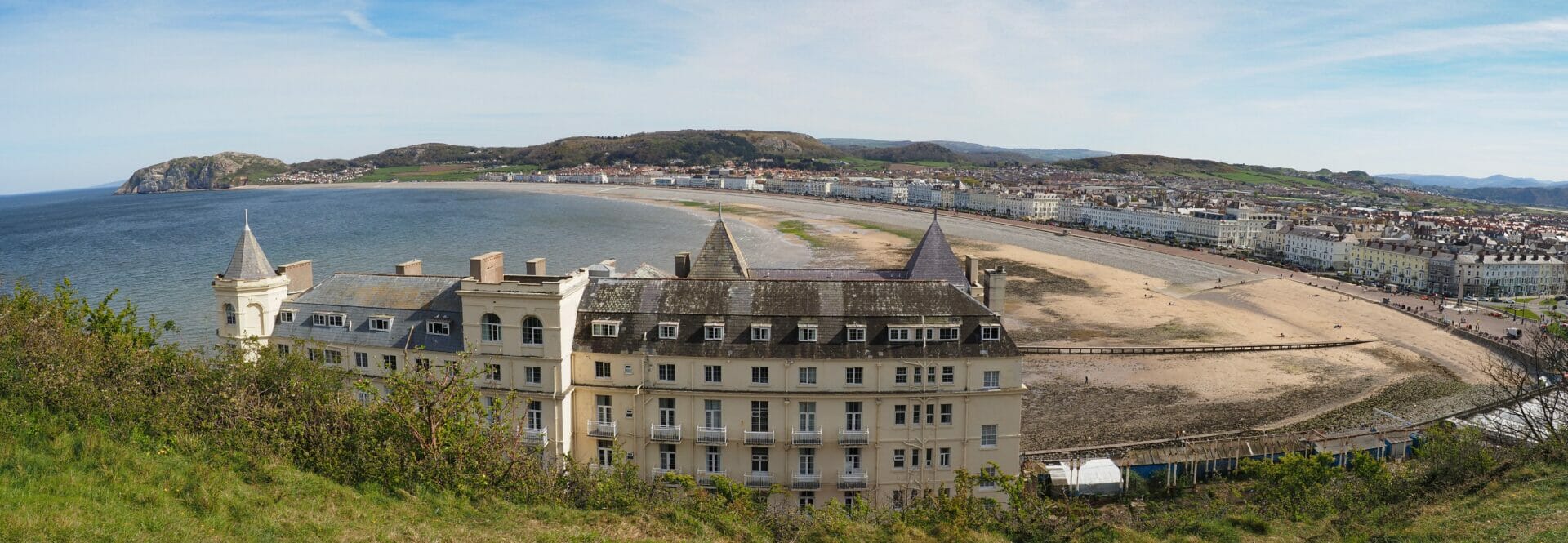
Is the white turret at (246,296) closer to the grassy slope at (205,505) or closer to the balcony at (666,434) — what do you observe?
the grassy slope at (205,505)

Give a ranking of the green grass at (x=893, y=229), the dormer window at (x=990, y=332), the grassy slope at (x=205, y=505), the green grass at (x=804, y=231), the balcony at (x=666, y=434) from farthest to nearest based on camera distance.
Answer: the green grass at (x=893, y=229)
the green grass at (x=804, y=231)
the dormer window at (x=990, y=332)
the balcony at (x=666, y=434)
the grassy slope at (x=205, y=505)

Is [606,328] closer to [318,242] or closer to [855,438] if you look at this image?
[855,438]

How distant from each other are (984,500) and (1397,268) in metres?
102

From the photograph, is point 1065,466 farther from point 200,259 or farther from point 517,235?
point 517,235

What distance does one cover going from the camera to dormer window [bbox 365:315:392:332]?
1071 inches

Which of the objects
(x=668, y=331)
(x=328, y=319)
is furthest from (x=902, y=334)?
(x=328, y=319)

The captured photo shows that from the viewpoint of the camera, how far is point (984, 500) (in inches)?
888

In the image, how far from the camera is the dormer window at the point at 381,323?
89.2 ft

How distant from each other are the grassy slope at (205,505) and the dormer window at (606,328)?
9.76 metres

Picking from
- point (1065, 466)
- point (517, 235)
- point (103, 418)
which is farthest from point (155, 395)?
point (517, 235)

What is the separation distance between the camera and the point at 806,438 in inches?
1030

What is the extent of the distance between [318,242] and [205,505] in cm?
11434

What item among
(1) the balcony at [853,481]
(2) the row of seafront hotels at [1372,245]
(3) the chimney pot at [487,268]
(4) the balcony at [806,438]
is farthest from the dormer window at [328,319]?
(2) the row of seafront hotels at [1372,245]

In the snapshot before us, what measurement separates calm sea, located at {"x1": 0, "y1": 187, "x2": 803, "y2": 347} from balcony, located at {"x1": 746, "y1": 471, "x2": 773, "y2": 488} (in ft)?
127
